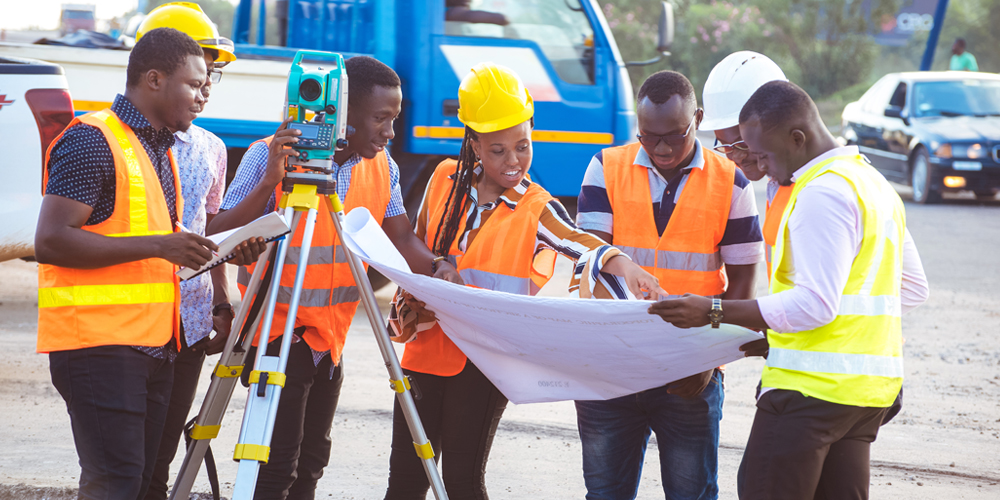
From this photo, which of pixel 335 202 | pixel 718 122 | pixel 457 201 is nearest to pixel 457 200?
pixel 457 201

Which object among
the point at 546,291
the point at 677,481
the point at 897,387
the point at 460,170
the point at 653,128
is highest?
the point at 653,128

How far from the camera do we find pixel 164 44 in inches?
102

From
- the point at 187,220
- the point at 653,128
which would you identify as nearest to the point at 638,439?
the point at 653,128

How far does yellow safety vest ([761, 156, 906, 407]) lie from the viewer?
223 cm

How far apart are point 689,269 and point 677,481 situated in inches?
25.6

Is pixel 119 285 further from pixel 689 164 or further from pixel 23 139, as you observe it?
pixel 23 139

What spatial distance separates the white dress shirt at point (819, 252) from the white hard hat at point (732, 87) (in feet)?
2.84

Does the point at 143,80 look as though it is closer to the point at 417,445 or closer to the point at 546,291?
the point at 417,445

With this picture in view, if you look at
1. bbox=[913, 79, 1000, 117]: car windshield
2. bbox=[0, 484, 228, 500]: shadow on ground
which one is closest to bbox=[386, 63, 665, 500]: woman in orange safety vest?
bbox=[0, 484, 228, 500]: shadow on ground

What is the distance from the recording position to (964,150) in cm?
1262

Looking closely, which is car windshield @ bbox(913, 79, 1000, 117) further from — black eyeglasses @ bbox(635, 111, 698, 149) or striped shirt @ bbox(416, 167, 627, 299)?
striped shirt @ bbox(416, 167, 627, 299)

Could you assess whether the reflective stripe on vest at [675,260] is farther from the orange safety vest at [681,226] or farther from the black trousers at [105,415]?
the black trousers at [105,415]

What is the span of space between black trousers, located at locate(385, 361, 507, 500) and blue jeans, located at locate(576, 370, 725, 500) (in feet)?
1.02

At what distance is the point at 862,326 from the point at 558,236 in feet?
2.98
